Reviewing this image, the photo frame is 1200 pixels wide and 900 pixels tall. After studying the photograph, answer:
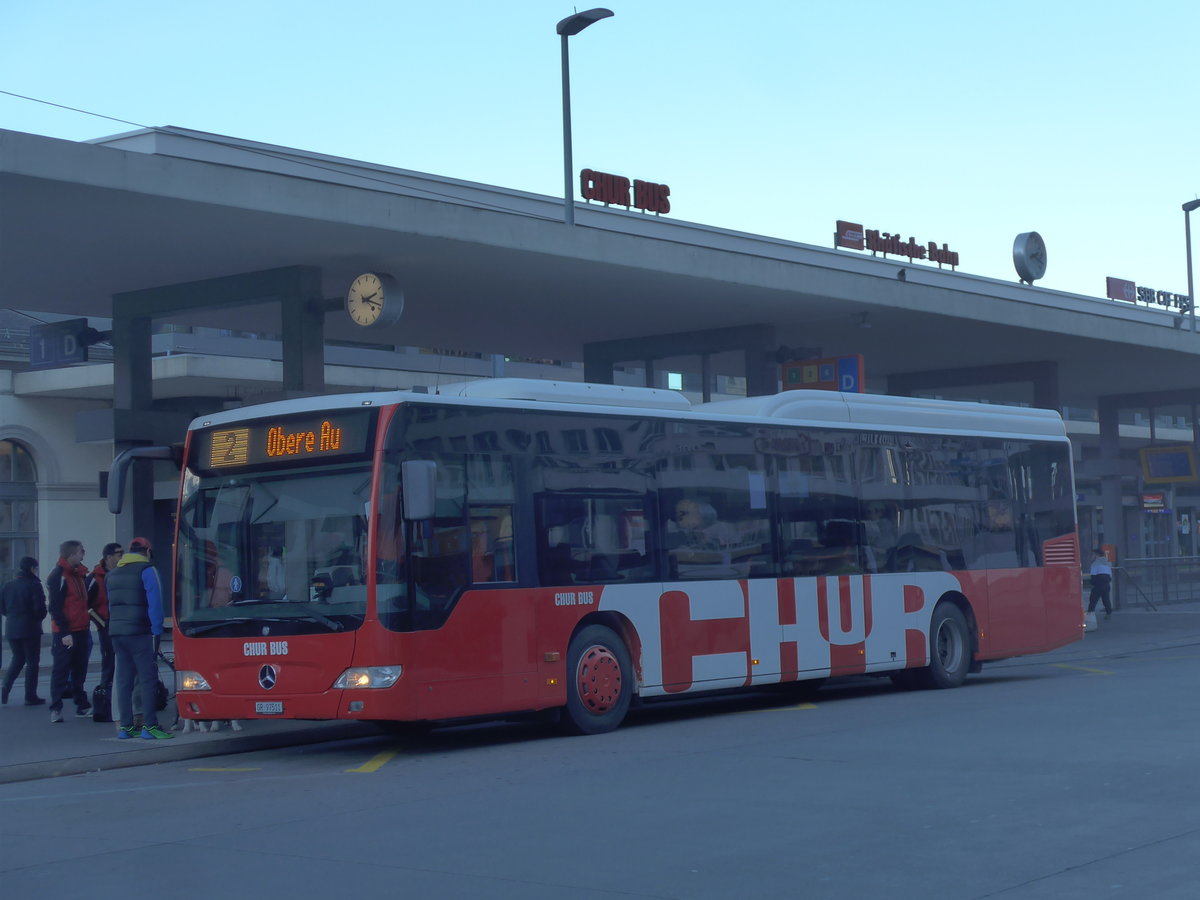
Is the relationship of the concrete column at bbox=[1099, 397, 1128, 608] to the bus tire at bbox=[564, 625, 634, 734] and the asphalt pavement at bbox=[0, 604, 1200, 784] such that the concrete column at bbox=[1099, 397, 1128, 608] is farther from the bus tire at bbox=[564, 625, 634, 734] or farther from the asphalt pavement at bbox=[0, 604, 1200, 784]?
the asphalt pavement at bbox=[0, 604, 1200, 784]

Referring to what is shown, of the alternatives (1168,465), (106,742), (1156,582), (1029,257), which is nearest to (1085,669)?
(106,742)

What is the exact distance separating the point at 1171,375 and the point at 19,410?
90.2 feet

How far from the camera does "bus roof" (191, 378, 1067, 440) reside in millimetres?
12898

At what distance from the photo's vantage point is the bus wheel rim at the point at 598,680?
13578mm

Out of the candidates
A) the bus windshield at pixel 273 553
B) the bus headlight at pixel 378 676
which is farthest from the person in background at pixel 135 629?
the bus headlight at pixel 378 676

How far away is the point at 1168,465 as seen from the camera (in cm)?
3997

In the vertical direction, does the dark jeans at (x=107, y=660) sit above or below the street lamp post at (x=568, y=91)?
below

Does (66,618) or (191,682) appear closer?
(191,682)

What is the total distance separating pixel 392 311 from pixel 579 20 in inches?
229

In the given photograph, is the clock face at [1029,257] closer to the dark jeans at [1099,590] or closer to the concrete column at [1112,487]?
the dark jeans at [1099,590]

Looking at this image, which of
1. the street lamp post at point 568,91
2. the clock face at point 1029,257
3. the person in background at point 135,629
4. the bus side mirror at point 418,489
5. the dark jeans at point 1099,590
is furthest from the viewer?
the clock face at point 1029,257

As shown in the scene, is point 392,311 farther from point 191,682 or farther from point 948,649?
point 948,649

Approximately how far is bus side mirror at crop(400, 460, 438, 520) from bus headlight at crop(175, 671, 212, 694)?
8.29ft

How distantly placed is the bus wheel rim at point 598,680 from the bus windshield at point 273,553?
95.5 inches
